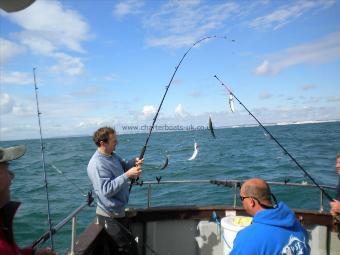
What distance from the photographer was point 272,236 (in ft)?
6.87

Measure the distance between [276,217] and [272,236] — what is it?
0.14 meters

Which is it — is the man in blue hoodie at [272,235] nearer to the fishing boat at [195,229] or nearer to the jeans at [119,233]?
the jeans at [119,233]

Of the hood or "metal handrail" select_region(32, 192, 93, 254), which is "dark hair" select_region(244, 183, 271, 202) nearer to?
the hood

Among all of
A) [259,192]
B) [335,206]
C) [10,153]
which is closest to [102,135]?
[10,153]

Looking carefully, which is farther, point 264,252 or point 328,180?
point 328,180

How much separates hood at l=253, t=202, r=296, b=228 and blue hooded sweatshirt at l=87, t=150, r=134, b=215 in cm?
190

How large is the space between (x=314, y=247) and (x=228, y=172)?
51.7 feet

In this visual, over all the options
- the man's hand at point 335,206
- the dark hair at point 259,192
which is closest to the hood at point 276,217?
the dark hair at point 259,192

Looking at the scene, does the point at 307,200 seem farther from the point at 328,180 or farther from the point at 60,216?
the point at 60,216

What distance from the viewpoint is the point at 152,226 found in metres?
4.91

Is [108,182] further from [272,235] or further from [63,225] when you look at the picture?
[272,235]

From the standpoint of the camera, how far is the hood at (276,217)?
214cm

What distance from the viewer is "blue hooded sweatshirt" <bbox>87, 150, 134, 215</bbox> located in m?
3.69

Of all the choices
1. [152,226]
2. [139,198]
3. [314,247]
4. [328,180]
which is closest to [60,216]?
[139,198]
